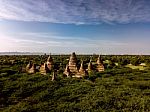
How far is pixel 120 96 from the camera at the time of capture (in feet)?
106

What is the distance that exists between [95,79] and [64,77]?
541 centimetres

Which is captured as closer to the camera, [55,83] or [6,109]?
[6,109]

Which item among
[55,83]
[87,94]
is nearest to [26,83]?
[55,83]

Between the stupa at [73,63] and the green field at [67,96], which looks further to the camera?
the stupa at [73,63]

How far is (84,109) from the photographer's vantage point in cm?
2681

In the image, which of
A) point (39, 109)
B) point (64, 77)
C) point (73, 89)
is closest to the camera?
point (39, 109)

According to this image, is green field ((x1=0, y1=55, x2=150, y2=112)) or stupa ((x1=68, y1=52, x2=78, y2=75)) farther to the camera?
stupa ((x1=68, y1=52, x2=78, y2=75))

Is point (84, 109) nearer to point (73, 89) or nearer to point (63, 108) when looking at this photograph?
point (63, 108)

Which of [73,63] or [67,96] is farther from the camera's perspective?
[73,63]

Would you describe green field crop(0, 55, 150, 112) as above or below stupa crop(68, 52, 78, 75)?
below

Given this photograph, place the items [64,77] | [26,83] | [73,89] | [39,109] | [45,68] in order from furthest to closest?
[45,68] → [64,77] → [26,83] → [73,89] → [39,109]

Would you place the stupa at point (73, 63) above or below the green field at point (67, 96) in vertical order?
above

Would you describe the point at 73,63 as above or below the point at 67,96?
above

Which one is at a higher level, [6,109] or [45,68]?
[45,68]
